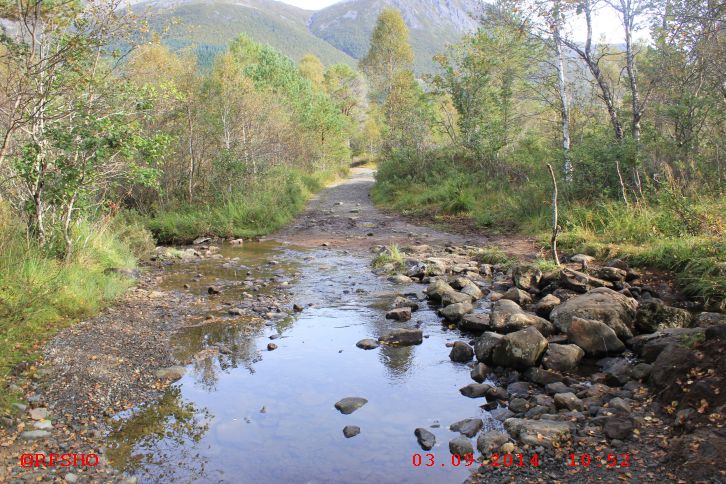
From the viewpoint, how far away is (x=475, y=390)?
5832 mm

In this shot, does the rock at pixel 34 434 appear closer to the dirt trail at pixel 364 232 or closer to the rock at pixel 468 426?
the rock at pixel 468 426

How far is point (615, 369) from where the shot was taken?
A: 6.02m

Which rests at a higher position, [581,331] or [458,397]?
[581,331]

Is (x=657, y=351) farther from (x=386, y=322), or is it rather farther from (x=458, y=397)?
(x=386, y=322)

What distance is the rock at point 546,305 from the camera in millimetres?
8008

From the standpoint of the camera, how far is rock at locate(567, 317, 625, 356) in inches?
257

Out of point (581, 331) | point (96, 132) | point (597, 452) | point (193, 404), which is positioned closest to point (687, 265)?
point (581, 331)

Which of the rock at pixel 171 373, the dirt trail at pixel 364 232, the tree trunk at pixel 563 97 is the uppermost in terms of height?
the tree trunk at pixel 563 97

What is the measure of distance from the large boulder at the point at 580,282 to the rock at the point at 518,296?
2.10 feet

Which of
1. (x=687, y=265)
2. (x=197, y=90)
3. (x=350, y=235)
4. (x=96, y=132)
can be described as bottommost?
(x=350, y=235)

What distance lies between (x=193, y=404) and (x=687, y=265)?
24.9ft
